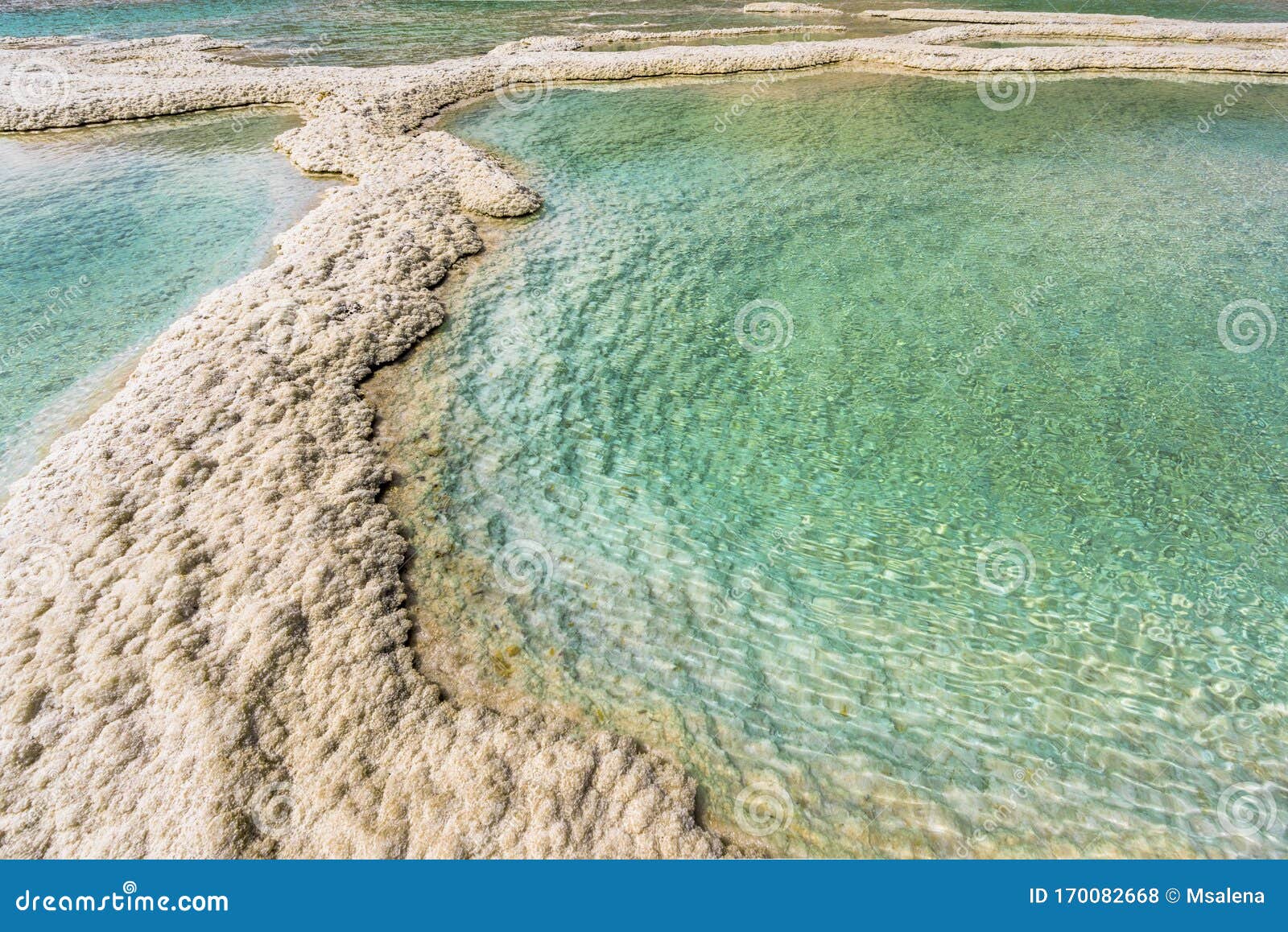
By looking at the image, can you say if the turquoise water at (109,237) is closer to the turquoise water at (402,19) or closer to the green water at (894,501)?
the green water at (894,501)

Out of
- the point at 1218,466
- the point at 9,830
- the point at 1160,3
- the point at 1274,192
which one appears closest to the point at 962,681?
the point at 1218,466

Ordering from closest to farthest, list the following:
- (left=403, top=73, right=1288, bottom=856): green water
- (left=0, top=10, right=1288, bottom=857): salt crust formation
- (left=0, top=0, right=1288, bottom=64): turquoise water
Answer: (left=0, top=10, right=1288, bottom=857): salt crust formation
(left=403, top=73, right=1288, bottom=856): green water
(left=0, top=0, right=1288, bottom=64): turquoise water

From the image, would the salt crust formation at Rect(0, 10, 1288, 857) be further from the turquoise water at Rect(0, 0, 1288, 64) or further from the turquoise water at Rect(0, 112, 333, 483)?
the turquoise water at Rect(0, 0, 1288, 64)

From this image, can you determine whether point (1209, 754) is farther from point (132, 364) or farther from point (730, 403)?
point (132, 364)

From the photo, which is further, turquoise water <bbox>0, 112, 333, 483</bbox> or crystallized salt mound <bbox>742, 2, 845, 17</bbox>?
crystallized salt mound <bbox>742, 2, 845, 17</bbox>

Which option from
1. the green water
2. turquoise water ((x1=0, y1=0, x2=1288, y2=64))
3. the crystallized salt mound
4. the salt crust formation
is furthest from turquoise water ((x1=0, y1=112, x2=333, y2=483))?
the crystallized salt mound

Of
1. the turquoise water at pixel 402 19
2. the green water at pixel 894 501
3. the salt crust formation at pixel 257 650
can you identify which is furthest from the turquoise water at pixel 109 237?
the turquoise water at pixel 402 19
